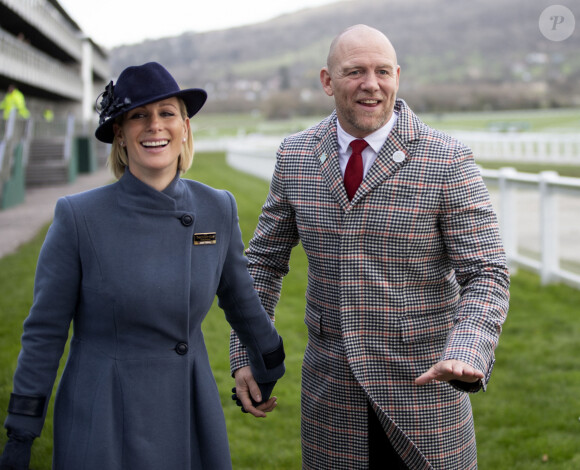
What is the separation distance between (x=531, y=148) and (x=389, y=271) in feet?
108

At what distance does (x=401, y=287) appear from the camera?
2.84m

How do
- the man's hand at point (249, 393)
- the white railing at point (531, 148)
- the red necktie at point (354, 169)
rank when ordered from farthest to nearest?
the white railing at point (531, 148), the man's hand at point (249, 393), the red necktie at point (354, 169)

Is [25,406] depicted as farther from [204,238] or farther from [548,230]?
[548,230]

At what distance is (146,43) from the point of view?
505ft

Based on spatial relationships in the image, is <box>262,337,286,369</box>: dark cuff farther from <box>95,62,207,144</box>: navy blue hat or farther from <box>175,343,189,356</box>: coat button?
<box>95,62,207,144</box>: navy blue hat

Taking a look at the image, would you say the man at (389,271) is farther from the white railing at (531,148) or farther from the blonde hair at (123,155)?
the white railing at (531,148)

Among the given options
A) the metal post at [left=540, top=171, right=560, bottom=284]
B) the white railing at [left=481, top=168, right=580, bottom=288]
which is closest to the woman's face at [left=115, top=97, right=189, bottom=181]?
the white railing at [left=481, top=168, right=580, bottom=288]

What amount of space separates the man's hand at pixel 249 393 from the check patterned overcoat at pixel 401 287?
0.21 m

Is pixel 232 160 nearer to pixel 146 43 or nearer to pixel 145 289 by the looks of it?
pixel 145 289

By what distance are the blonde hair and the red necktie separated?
595 millimetres

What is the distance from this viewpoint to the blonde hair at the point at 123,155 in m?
2.70

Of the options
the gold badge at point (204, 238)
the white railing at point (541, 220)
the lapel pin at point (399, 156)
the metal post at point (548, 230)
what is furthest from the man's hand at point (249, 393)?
the metal post at point (548, 230)

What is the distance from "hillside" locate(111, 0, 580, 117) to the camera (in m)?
101

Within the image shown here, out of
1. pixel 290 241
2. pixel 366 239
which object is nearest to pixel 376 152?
pixel 366 239
